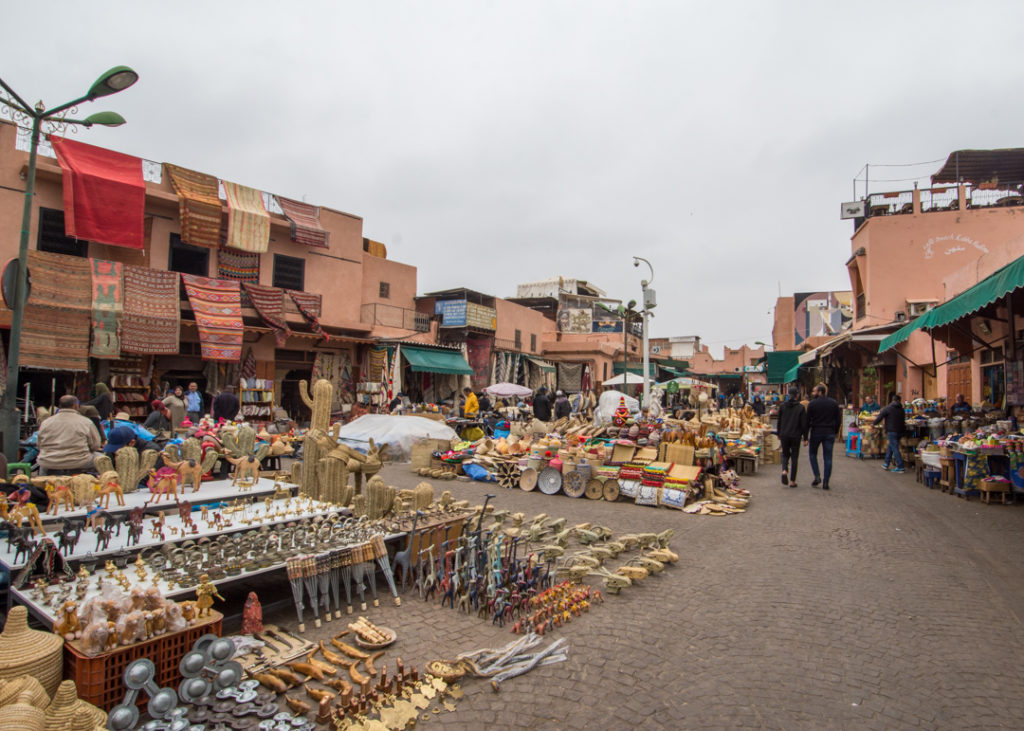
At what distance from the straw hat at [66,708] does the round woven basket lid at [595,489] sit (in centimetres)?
756

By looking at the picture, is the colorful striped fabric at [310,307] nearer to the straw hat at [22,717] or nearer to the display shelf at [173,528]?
the display shelf at [173,528]

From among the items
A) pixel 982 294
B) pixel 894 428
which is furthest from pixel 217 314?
pixel 894 428

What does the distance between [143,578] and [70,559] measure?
519 mm

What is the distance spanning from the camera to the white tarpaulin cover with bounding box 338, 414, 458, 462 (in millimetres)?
13633

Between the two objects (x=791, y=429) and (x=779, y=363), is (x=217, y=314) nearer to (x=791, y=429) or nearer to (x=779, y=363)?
(x=791, y=429)

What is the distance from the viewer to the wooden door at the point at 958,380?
12938mm

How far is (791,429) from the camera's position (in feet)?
33.4

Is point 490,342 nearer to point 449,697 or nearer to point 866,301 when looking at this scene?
point 866,301

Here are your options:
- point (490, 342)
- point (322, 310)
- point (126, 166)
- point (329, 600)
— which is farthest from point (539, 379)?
point (329, 600)

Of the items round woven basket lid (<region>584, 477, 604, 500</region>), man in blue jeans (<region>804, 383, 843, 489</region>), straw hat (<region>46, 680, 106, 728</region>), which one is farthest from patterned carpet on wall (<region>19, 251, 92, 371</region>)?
man in blue jeans (<region>804, 383, 843, 489</region>)

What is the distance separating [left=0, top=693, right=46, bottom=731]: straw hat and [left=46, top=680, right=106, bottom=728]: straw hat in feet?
0.28

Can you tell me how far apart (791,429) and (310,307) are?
15.0 m

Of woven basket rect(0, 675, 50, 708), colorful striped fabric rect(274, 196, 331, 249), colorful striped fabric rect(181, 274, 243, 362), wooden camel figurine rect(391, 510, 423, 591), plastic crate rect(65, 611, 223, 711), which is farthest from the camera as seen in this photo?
colorful striped fabric rect(274, 196, 331, 249)

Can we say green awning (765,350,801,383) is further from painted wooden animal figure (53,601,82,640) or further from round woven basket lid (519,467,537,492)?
painted wooden animal figure (53,601,82,640)
